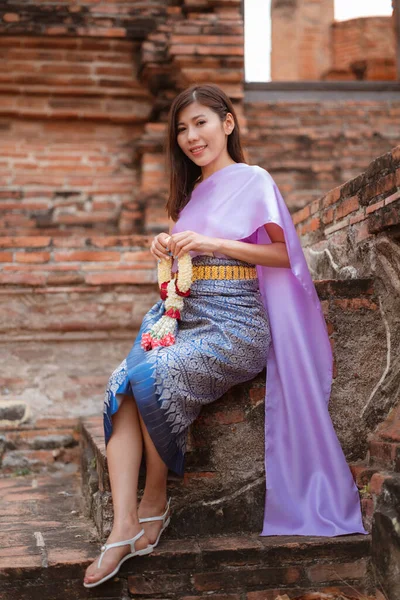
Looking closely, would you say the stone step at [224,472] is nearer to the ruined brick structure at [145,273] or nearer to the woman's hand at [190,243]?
the ruined brick structure at [145,273]

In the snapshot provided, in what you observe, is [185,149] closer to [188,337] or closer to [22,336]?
[188,337]

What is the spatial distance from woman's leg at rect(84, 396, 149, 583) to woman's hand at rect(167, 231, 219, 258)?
0.54 m

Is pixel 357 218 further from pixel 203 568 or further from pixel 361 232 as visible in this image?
pixel 203 568

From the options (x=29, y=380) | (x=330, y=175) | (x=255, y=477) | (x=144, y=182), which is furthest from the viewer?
(x=330, y=175)

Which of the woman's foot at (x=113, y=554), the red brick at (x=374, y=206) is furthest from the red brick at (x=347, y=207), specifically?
the woman's foot at (x=113, y=554)

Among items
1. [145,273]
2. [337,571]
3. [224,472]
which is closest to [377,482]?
[337,571]

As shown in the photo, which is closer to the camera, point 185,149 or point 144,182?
point 185,149

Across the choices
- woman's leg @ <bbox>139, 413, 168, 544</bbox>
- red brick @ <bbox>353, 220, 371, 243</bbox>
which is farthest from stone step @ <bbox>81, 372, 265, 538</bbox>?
red brick @ <bbox>353, 220, 371, 243</bbox>

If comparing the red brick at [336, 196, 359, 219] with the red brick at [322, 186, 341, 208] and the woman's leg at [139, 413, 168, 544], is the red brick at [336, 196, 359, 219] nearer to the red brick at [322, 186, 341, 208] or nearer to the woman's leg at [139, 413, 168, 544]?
the red brick at [322, 186, 341, 208]

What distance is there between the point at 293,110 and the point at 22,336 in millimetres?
2817

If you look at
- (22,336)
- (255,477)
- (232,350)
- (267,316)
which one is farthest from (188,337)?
(22,336)

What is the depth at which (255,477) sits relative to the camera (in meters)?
2.61

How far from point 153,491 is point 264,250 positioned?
91 cm

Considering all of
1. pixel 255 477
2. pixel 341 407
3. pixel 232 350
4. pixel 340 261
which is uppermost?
pixel 340 261
